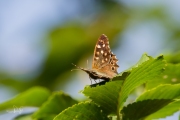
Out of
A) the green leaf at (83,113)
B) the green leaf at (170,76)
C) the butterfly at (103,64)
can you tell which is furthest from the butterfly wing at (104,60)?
the green leaf at (83,113)

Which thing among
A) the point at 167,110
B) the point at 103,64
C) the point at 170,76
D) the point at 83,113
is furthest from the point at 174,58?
the point at 83,113

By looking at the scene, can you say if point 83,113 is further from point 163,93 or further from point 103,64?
point 103,64

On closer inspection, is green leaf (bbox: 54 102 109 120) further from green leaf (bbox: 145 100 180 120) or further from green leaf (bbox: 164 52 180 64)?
green leaf (bbox: 164 52 180 64)

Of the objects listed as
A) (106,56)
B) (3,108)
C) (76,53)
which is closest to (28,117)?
(3,108)

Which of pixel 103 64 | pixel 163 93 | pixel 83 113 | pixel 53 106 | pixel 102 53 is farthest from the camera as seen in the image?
pixel 102 53

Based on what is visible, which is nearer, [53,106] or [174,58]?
[53,106]

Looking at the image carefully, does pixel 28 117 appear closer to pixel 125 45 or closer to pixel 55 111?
pixel 55 111

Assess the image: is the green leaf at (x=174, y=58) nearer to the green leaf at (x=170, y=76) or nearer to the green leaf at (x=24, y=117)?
the green leaf at (x=170, y=76)
